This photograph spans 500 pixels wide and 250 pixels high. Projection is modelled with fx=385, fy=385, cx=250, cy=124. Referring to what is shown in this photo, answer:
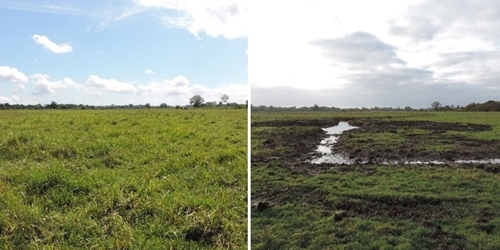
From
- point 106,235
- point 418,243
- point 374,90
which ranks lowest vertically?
point 418,243

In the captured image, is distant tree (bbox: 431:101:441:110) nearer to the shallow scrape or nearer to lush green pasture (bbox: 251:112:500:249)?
the shallow scrape

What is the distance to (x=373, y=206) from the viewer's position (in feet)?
12.5

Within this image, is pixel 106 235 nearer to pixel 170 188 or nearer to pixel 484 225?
pixel 170 188

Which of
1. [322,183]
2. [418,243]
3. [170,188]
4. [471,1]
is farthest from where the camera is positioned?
[471,1]

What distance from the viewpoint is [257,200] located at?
391 centimetres

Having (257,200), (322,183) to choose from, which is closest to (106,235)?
(257,200)

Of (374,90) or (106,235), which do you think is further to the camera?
(374,90)

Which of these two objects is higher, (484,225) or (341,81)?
(341,81)

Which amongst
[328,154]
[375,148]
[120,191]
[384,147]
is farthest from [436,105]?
[120,191]

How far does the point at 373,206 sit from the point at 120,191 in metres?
2.62

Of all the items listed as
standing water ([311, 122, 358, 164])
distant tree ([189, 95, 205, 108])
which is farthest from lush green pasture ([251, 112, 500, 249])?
distant tree ([189, 95, 205, 108])

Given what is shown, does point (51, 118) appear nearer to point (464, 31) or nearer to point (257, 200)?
point (257, 200)

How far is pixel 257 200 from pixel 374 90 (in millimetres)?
8215

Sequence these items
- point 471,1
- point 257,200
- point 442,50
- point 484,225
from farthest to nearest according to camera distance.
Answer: point 442,50, point 471,1, point 257,200, point 484,225
